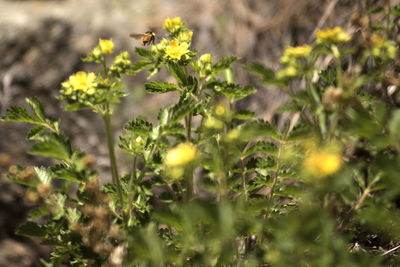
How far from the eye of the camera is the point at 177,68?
98cm

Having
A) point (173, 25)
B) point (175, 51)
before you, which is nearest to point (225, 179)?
point (175, 51)

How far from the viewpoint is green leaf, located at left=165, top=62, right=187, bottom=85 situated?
0.97 metres

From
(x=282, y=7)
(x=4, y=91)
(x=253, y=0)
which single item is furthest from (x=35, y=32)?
(x=282, y=7)

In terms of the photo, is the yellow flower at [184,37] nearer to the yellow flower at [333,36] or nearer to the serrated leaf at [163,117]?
the serrated leaf at [163,117]

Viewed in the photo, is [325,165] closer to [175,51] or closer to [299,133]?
[299,133]

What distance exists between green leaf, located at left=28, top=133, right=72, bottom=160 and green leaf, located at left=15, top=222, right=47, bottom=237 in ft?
0.67

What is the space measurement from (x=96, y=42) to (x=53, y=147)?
247 centimetres

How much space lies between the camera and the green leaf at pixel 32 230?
0.92 m

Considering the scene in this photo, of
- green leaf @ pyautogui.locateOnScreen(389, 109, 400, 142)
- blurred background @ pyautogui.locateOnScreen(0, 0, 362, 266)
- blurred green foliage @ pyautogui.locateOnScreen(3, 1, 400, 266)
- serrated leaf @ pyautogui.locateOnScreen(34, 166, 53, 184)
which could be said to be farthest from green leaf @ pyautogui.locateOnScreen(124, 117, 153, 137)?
blurred background @ pyautogui.locateOnScreen(0, 0, 362, 266)

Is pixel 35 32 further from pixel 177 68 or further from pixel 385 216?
pixel 385 216

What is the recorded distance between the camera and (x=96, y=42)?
10.2ft

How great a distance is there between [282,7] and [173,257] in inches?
83.2

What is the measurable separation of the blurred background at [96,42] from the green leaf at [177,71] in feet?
3.32

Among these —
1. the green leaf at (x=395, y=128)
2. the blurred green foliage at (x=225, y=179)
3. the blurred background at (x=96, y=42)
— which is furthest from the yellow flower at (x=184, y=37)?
the blurred background at (x=96, y=42)
